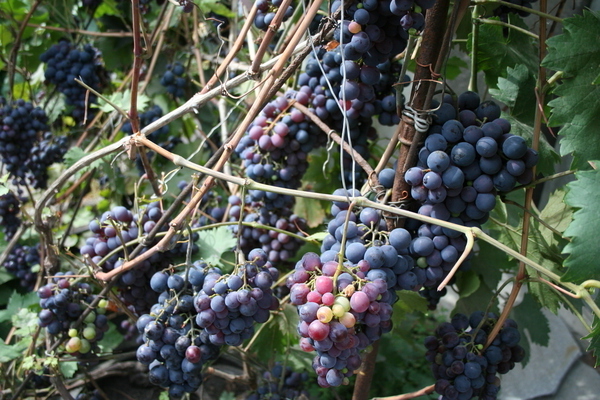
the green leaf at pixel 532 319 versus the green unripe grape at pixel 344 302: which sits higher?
the green unripe grape at pixel 344 302

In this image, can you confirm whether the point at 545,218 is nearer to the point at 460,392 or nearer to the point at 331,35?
the point at 460,392

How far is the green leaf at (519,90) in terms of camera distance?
3.22ft

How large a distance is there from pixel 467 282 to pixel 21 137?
1520mm

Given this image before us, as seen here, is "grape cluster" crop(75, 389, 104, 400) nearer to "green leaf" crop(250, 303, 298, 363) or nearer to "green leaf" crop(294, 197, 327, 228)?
"green leaf" crop(250, 303, 298, 363)

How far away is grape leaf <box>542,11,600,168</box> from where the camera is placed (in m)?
0.83

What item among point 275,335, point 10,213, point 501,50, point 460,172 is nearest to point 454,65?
point 501,50

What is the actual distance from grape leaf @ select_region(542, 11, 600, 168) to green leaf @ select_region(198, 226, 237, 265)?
0.75 m

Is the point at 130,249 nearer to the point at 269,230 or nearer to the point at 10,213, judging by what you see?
the point at 269,230

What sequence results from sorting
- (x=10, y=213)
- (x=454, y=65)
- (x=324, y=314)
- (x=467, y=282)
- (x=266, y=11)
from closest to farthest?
(x=324, y=314)
(x=266, y=11)
(x=467, y=282)
(x=454, y=65)
(x=10, y=213)

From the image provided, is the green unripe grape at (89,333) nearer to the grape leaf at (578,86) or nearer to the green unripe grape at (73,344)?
the green unripe grape at (73,344)

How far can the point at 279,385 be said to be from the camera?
4.55 ft

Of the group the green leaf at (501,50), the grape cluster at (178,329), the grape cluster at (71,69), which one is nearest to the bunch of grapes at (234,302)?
the grape cluster at (178,329)

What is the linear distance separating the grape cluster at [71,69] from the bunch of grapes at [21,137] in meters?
0.12

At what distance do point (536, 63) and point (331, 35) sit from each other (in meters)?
0.44
